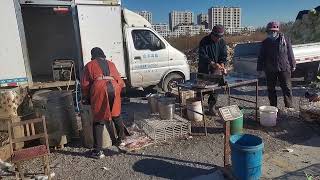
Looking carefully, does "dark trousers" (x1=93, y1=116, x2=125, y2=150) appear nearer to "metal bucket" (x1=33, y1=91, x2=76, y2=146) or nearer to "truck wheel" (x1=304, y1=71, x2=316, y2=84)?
"metal bucket" (x1=33, y1=91, x2=76, y2=146)

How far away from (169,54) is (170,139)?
389cm

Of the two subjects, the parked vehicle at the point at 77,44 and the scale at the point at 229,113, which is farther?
the parked vehicle at the point at 77,44

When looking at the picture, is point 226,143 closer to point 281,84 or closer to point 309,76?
point 281,84

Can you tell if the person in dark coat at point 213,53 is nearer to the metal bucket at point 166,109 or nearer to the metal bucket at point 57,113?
the metal bucket at point 166,109

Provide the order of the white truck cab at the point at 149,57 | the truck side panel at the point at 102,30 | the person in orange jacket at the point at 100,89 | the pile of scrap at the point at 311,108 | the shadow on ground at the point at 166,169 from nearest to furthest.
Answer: the shadow on ground at the point at 166,169 < the person in orange jacket at the point at 100,89 < the pile of scrap at the point at 311,108 < the truck side panel at the point at 102,30 < the white truck cab at the point at 149,57

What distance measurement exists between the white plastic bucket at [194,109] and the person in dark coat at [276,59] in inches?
70.9

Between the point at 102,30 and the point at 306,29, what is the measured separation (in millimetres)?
10456

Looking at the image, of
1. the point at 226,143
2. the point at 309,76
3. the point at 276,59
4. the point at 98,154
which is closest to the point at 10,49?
the point at 98,154

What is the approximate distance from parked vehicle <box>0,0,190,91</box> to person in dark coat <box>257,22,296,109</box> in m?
2.97

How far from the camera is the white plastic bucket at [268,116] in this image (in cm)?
676

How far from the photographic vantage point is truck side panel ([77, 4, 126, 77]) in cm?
830

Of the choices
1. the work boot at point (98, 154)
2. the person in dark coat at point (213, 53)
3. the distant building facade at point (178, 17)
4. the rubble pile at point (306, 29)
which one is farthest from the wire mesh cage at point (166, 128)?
the distant building facade at point (178, 17)

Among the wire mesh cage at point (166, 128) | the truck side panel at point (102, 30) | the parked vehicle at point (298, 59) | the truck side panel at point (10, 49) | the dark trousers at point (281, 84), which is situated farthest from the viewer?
the parked vehicle at point (298, 59)

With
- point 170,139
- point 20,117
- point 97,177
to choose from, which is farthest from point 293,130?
point 20,117
